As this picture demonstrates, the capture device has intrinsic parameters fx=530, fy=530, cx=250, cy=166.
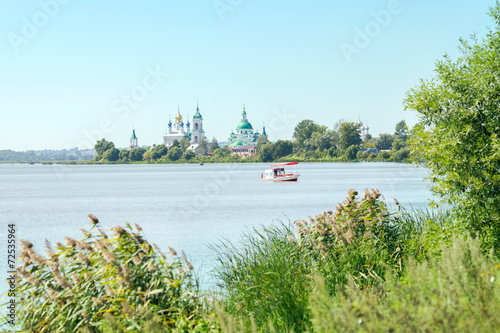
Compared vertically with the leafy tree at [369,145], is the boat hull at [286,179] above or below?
below

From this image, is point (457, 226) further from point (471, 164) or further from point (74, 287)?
point (74, 287)

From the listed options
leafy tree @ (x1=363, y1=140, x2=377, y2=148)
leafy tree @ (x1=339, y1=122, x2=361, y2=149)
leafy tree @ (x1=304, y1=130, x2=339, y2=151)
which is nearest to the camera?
leafy tree @ (x1=339, y1=122, x2=361, y2=149)

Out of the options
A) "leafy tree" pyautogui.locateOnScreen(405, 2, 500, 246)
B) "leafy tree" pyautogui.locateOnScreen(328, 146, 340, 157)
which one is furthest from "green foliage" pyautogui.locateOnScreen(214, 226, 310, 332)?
"leafy tree" pyautogui.locateOnScreen(328, 146, 340, 157)

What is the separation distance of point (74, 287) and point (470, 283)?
4.36m

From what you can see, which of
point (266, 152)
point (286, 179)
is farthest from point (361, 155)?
point (286, 179)

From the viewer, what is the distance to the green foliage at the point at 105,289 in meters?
5.89

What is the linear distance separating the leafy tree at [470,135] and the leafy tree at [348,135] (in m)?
144

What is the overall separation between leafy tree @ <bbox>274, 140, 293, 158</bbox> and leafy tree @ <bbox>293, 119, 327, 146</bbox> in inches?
278

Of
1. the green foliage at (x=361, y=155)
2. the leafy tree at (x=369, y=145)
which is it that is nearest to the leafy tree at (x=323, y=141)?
the green foliage at (x=361, y=155)

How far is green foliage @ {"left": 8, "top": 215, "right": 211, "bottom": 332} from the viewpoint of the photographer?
19.3 ft

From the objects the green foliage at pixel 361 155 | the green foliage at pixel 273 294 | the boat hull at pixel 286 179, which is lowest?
the boat hull at pixel 286 179

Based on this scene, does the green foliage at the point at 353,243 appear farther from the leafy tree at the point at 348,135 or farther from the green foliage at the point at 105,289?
the leafy tree at the point at 348,135

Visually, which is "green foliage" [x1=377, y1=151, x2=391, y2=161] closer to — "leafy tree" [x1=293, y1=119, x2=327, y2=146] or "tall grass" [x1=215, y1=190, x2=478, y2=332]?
"leafy tree" [x1=293, y1=119, x2=327, y2=146]

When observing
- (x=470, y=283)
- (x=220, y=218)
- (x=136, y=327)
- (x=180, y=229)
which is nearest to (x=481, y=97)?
(x=470, y=283)
